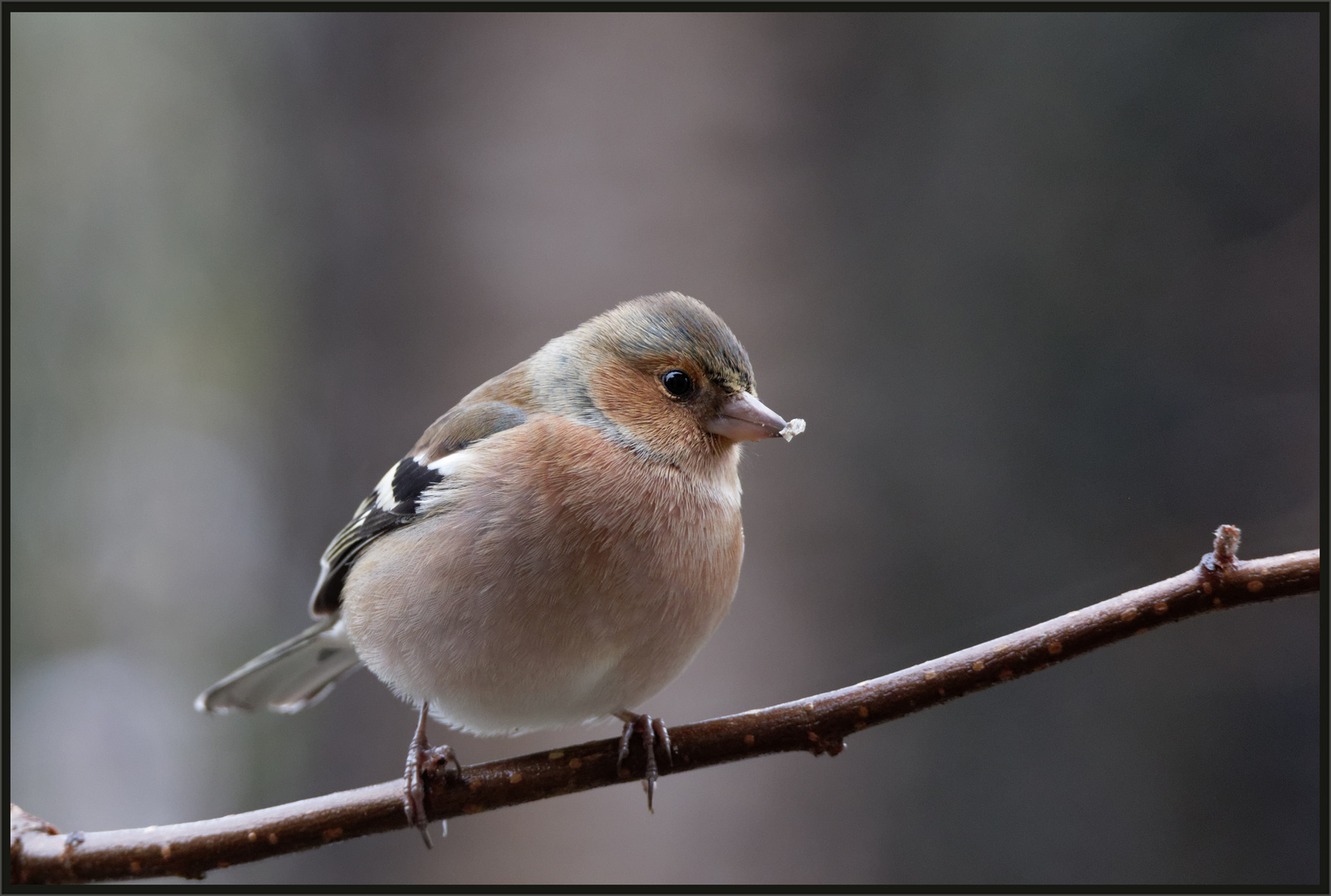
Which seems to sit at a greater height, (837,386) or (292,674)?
(837,386)

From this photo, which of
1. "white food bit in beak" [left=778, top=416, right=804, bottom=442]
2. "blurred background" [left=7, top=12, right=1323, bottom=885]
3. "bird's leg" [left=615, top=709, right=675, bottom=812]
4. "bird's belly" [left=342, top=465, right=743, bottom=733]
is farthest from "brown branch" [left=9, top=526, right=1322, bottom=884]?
"blurred background" [left=7, top=12, right=1323, bottom=885]

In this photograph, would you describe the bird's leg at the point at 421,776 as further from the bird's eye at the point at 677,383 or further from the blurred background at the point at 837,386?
the bird's eye at the point at 677,383

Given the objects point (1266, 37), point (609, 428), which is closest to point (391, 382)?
point (609, 428)

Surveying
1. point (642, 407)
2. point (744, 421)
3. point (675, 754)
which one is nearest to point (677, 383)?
point (642, 407)

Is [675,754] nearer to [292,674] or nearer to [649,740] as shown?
[649,740]

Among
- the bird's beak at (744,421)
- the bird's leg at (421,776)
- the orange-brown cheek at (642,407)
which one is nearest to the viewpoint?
the bird's leg at (421,776)

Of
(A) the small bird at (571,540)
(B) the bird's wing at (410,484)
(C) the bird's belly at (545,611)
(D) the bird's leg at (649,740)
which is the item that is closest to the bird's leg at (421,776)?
(A) the small bird at (571,540)
